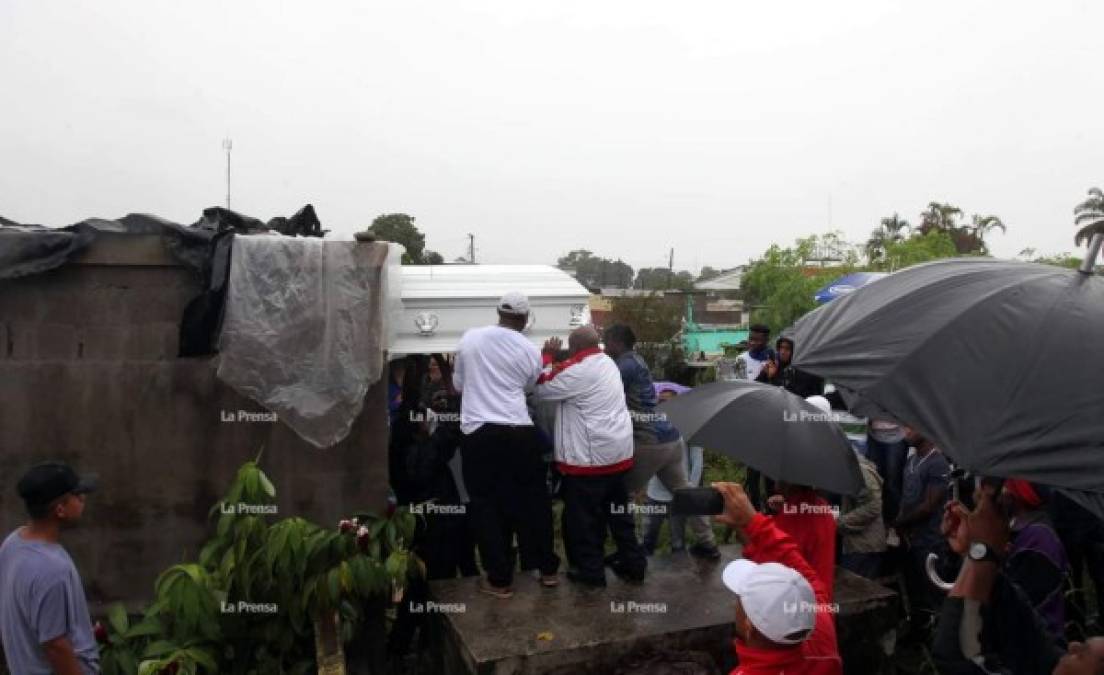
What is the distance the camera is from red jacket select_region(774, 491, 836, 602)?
336 centimetres

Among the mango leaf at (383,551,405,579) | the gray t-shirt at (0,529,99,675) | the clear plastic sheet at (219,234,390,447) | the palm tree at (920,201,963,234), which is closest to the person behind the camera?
the gray t-shirt at (0,529,99,675)

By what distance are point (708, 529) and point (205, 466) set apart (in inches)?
125

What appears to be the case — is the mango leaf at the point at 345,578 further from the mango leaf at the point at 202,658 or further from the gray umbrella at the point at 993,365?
the gray umbrella at the point at 993,365

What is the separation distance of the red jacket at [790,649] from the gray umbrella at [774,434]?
2.02ft

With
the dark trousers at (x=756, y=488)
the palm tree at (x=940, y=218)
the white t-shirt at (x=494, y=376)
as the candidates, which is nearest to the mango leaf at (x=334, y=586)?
the white t-shirt at (x=494, y=376)

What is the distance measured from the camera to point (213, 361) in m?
4.29

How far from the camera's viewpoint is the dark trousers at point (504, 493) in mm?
4059

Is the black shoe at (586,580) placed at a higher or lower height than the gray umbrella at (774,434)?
lower

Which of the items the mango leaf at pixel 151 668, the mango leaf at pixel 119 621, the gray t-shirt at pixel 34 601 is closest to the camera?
the gray t-shirt at pixel 34 601

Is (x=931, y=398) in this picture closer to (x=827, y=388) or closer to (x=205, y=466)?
(x=205, y=466)

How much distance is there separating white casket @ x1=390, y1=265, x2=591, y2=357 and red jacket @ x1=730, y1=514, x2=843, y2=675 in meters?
2.37

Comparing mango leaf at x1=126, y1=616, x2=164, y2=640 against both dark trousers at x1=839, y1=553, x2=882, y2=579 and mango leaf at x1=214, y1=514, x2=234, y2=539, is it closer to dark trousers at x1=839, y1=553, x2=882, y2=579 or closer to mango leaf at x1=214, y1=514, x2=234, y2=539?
mango leaf at x1=214, y1=514, x2=234, y2=539

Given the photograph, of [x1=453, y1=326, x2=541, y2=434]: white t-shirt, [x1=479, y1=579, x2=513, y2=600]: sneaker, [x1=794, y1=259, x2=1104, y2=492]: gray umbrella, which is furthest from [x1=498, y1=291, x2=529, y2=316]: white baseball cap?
[x1=794, y1=259, x2=1104, y2=492]: gray umbrella

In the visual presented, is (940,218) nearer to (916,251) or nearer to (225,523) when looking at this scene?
(916,251)
